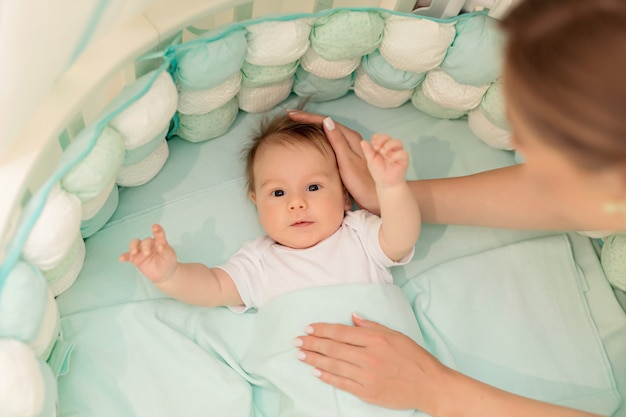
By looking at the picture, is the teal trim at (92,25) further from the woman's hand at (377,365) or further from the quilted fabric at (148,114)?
the woman's hand at (377,365)

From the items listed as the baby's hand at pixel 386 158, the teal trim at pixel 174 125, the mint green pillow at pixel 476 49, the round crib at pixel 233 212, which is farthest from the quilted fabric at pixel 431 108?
the teal trim at pixel 174 125

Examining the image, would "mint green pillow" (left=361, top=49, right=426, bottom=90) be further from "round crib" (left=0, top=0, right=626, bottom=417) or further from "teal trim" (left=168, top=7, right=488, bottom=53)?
"teal trim" (left=168, top=7, right=488, bottom=53)

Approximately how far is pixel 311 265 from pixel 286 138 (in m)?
0.24

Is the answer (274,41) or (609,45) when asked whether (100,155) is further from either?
(609,45)

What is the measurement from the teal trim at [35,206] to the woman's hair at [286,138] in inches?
12.3

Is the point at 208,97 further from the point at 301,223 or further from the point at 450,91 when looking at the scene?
the point at 450,91

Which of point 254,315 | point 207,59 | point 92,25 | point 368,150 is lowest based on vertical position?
point 254,315

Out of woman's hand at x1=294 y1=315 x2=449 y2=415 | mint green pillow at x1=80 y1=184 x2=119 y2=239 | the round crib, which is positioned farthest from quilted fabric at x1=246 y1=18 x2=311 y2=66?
woman's hand at x1=294 y1=315 x2=449 y2=415

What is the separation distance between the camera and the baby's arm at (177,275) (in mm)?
1053

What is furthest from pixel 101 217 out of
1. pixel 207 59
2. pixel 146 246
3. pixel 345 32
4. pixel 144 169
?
pixel 345 32

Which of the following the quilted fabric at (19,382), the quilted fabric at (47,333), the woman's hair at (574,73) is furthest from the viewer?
the quilted fabric at (47,333)

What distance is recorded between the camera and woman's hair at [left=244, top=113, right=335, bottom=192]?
4.16 feet

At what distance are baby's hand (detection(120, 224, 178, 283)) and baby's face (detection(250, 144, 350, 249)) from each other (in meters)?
0.22

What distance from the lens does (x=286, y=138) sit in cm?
127
